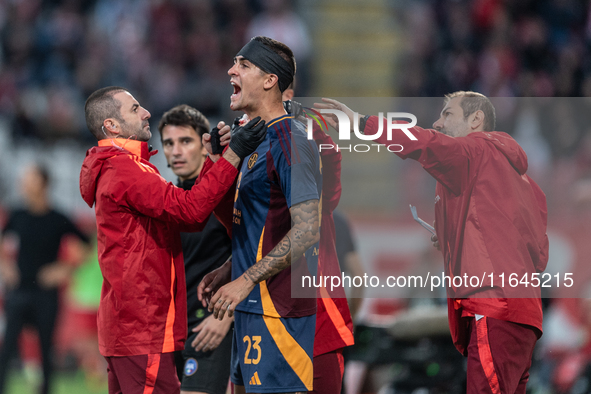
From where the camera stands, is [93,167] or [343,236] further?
[343,236]

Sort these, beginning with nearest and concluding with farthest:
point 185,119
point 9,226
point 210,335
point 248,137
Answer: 1. point 248,137
2. point 210,335
3. point 185,119
4. point 9,226

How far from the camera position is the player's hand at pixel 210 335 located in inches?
162

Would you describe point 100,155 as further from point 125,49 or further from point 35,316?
point 125,49

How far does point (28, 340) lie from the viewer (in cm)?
898

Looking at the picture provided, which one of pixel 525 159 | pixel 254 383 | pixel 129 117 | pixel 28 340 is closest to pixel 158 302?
pixel 254 383

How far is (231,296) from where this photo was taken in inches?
121

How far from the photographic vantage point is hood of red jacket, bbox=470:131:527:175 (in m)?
3.52

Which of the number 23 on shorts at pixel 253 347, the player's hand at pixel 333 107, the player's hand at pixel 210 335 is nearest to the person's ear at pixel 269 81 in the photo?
the player's hand at pixel 333 107

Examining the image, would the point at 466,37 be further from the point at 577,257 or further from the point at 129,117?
the point at 129,117

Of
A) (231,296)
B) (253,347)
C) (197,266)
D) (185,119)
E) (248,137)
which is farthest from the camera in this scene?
(185,119)

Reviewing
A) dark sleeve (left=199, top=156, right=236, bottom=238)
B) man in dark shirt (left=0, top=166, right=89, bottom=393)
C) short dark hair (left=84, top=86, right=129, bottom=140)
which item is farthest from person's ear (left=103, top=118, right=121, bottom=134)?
man in dark shirt (left=0, top=166, right=89, bottom=393)

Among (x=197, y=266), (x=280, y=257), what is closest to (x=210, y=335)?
(x=197, y=266)

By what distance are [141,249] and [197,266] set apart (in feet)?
3.10

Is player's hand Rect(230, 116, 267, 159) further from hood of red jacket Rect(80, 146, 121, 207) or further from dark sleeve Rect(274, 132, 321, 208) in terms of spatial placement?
hood of red jacket Rect(80, 146, 121, 207)
